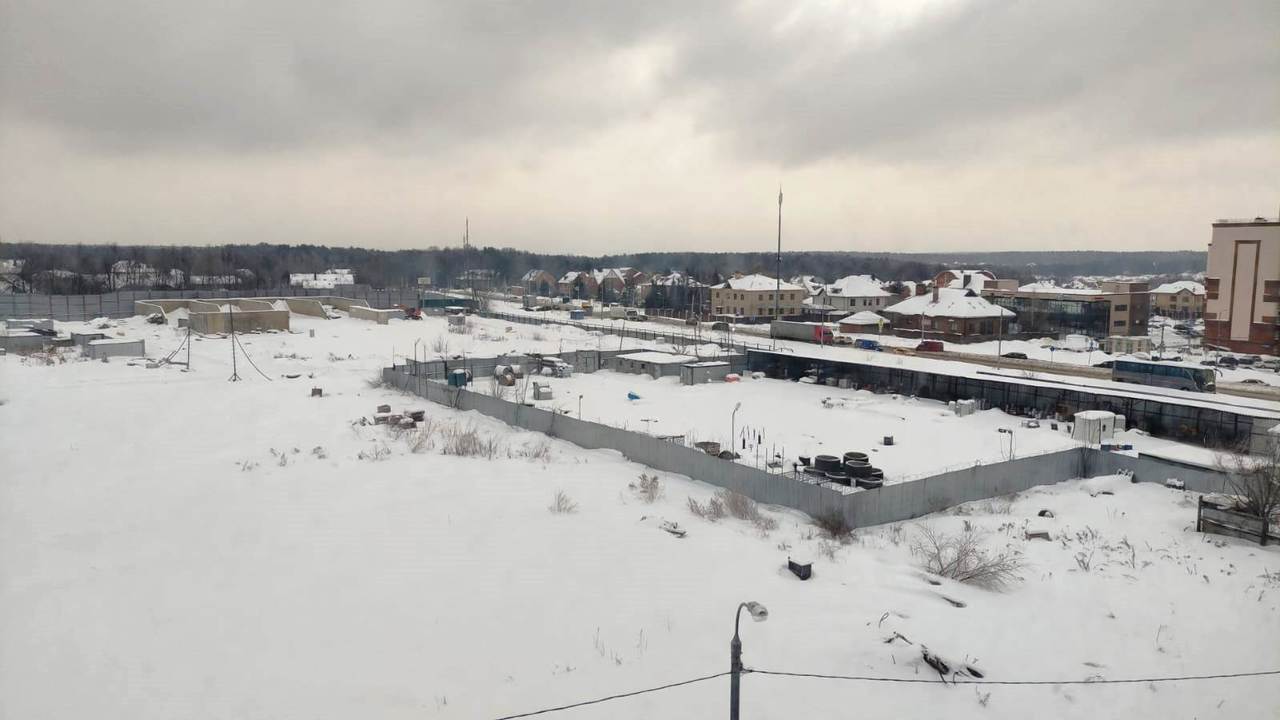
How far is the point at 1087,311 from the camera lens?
48.8 m

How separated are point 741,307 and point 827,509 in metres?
51.6

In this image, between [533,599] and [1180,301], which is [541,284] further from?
[533,599]

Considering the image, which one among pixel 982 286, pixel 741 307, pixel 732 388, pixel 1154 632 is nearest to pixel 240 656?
pixel 1154 632

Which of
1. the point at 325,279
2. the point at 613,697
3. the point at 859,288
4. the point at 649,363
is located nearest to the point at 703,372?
the point at 649,363

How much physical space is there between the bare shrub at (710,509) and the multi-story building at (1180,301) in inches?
2629

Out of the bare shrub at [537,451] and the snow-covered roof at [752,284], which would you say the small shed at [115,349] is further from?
the snow-covered roof at [752,284]

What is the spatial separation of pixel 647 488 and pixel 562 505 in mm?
2219

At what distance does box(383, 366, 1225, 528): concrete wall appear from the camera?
1416cm

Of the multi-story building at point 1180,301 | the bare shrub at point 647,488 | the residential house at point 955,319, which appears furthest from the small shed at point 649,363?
the multi-story building at point 1180,301

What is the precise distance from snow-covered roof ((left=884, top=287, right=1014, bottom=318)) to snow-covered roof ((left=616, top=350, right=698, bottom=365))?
66.0ft

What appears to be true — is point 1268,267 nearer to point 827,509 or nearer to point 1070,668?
point 827,509

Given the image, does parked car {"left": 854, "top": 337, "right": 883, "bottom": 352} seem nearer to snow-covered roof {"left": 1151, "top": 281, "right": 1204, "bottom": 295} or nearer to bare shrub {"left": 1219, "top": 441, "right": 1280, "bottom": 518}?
bare shrub {"left": 1219, "top": 441, "right": 1280, "bottom": 518}

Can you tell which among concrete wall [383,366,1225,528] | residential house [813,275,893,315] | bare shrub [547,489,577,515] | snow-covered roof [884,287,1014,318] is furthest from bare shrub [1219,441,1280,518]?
residential house [813,275,893,315]

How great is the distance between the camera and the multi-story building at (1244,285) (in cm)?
3906
